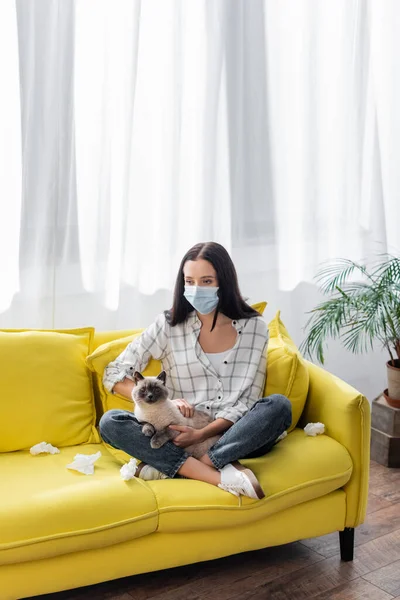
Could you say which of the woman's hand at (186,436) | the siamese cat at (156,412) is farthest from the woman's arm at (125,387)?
the woman's hand at (186,436)

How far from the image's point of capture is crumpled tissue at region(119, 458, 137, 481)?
91.7 inches

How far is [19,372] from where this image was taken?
103 inches

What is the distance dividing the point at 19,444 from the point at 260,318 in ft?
2.89

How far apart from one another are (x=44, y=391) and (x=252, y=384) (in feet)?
2.20

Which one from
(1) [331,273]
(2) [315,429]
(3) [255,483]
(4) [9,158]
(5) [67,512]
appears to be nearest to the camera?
(5) [67,512]

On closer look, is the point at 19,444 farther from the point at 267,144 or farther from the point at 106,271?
the point at 267,144

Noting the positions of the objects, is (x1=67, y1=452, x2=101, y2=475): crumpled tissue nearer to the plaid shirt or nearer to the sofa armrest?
the plaid shirt

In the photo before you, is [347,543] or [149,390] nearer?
[149,390]

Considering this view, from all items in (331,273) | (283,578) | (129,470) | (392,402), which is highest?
(331,273)

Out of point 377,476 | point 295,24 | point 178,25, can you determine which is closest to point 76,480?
point 377,476

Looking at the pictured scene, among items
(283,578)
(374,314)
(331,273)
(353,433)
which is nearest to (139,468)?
(283,578)

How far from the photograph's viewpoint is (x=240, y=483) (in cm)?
232

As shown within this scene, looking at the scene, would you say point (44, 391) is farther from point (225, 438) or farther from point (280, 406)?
point (280, 406)

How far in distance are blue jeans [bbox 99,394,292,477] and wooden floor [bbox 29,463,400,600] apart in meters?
0.35
